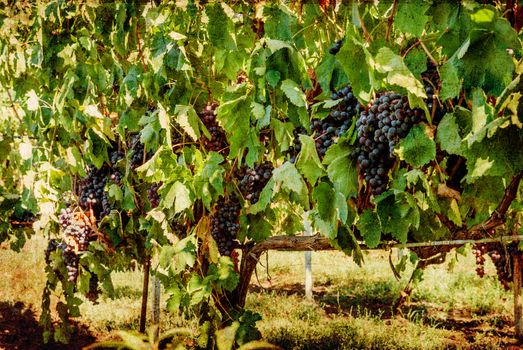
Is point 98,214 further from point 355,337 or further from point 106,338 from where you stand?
point 355,337

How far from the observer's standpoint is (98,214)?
339 centimetres

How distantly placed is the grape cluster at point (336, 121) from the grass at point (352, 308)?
240 cm

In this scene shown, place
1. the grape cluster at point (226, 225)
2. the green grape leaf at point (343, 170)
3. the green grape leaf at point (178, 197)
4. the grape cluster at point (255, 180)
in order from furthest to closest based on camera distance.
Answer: the grape cluster at point (226, 225)
the grape cluster at point (255, 180)
the green grape leaf at point (178, 197)
the green grape leaf at point (343, 170)

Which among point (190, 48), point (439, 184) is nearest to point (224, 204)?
point (190, 48)

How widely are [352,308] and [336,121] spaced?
5811mm

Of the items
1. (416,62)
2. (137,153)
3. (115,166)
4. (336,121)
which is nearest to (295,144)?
(336,121)

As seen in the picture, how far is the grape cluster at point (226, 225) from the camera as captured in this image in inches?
108

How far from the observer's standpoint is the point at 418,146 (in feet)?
4.34

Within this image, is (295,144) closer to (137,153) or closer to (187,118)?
(187,118)

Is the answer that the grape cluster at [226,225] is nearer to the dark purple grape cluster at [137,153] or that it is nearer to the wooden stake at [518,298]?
the dark purple grape cluster at [137,153]

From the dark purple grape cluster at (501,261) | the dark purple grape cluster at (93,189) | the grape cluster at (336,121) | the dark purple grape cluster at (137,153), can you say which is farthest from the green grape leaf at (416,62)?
the dark purple grape cluster at (501,261)

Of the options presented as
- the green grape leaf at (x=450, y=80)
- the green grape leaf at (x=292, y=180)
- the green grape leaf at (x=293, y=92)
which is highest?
the green grape leaf at (x=293, y=92)

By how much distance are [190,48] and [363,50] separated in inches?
53.1

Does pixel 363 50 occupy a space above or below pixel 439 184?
above
